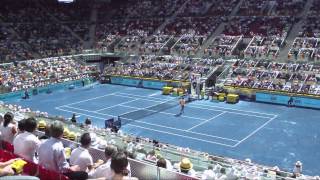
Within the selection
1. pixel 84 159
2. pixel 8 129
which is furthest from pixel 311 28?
pixel 84 159

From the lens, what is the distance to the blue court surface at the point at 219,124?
24.3 metres

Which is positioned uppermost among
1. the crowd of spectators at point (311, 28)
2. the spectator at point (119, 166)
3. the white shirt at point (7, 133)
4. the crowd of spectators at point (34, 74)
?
the crowd of spectators at point (311, 28)

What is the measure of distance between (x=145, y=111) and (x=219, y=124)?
7.14 m

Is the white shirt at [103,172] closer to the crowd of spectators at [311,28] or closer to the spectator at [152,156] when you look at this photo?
the spectator at [152,156]

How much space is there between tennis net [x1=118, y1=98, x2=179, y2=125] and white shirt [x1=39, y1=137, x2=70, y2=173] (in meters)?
22.4

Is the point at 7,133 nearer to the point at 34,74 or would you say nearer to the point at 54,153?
the point at 54,153

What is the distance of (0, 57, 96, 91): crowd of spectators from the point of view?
4309 centimetres

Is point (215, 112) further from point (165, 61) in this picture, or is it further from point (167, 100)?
point (165, 61)

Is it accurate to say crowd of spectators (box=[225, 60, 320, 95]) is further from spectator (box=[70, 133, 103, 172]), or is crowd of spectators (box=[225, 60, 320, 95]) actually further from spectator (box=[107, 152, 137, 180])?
spectator (box=[107, 152, 137, 180])

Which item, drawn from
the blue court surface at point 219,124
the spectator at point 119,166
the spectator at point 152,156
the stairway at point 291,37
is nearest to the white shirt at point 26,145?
the spectator at point 119,166

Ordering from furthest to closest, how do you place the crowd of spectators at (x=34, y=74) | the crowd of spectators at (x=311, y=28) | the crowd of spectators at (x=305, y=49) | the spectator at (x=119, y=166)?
the crowd of spectators at (x=311, y=28) → the crowd of spectators at (x=34, y=74) → the crowd of spectators at (x=305, y=49) → the spectator at (x=119, y=166)

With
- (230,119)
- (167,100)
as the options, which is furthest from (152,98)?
(230,119)

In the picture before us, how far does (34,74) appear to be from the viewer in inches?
1817

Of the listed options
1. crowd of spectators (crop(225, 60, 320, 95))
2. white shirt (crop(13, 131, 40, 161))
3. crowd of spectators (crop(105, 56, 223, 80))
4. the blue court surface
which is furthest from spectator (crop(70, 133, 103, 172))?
crowd of spectators (crop(105, 56, 223, 80))
